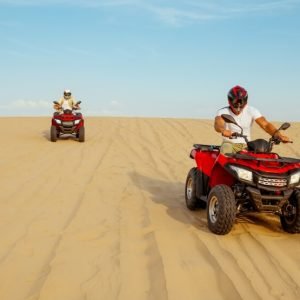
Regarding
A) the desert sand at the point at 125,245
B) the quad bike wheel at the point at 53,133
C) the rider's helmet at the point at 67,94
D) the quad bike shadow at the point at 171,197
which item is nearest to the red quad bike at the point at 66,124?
the quad bike wheel at the point at 53,133

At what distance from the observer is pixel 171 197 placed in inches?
301

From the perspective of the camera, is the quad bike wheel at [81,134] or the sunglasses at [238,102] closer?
the sunglasses at [238,102]

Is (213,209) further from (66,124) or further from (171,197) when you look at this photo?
(66,124)

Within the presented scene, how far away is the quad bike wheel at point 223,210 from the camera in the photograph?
16.2ft

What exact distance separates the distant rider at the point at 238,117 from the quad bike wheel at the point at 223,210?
0.69 m

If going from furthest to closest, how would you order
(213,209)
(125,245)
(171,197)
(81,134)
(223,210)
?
(81,134), (171,197), (213,209), (223,210), (125,245)

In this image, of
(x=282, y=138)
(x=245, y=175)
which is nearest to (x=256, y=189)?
(x=245, y=175)

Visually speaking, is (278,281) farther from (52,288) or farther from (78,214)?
(78,214)

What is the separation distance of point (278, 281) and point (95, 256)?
1.66 metres

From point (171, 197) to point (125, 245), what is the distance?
2913 millimetres

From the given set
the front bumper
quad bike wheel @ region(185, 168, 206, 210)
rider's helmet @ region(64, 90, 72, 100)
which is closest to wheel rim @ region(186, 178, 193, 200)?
quad bike wheel @ region(185, 168, 206, 210)

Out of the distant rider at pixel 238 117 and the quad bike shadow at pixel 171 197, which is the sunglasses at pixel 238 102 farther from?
the quad bike shadow at pixel 171 197

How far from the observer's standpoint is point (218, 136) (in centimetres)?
1962

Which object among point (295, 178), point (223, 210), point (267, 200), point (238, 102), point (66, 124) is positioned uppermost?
point (238, 102)
